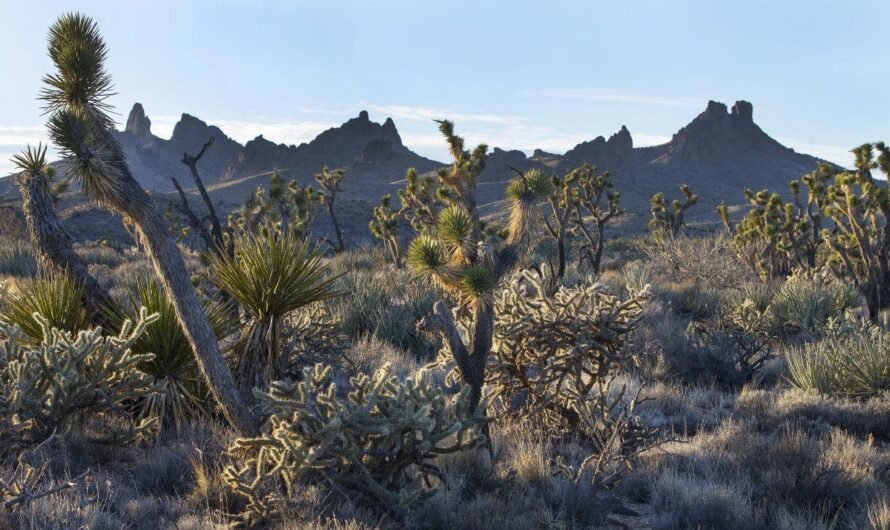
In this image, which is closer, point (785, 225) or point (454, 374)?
point (454, 374)

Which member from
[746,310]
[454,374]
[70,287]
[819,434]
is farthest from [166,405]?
[746,310]

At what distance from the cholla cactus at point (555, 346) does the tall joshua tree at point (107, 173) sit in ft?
8.70

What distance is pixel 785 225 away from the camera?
20359 mm

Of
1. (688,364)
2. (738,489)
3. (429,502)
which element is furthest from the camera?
(688,364)

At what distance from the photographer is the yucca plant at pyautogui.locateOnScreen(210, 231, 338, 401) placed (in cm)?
605

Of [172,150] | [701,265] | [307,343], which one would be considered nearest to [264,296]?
[307,343]

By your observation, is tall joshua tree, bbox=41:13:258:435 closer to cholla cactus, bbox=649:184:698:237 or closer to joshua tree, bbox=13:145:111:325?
joshua tree, bbox=13:145:111:325

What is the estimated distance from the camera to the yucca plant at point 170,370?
6.37 metres

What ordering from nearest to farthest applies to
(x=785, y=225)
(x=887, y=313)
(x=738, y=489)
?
(x=738, y=489) < (x=887, y=313) < (x=785, y=225)

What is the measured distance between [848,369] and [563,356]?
4121mm

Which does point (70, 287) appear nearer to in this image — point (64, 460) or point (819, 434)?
point (64, 460)

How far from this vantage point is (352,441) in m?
4.56

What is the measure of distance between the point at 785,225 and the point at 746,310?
9.40 meters

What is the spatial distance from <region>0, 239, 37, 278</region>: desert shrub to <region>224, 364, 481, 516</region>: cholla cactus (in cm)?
1636
